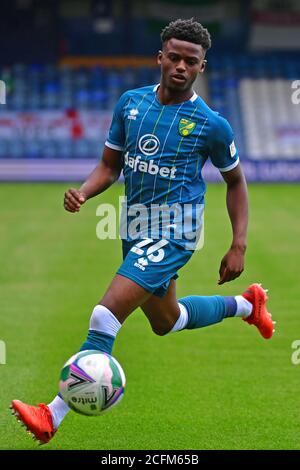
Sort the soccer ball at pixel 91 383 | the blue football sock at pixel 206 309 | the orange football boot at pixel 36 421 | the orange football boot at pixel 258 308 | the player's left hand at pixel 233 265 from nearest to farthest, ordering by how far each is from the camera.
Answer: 1. the soccer ball at pixel 91 383
2. the orange football boot at pixel 36 421
3. the player's left hand at pixel 233 265
4. the blue football sock at pixel 206 309
5. the orange football boot at pixel 258 308

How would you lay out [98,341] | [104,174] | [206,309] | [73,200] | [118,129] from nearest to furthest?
1. [98,341]
2. [73,200]
3. [118,129]
4. [104,174]
5. [206,309]

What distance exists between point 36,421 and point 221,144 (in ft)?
7.42

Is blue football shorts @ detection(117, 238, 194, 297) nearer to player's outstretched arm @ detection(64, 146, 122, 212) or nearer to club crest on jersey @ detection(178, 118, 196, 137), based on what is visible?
player's outstretched arm @ detection(64, 146, 122, 212)

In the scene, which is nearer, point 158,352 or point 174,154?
point 174,154

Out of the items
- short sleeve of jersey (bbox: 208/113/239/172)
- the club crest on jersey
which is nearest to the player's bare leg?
short sleeve of jersey (bbox: 208/113/239/172)

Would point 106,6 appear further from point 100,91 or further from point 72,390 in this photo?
point 72,390

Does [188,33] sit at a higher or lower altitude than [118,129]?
higher

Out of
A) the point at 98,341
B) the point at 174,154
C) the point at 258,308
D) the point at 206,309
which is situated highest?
the point at 174,154

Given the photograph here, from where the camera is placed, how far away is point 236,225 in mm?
7117

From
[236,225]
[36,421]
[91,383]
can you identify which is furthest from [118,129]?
[36,421]

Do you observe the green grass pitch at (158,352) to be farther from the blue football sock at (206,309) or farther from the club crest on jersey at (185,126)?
the club crest on jersey at (185,126)

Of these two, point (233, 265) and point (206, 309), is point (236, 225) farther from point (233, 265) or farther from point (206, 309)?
point (206, 309)

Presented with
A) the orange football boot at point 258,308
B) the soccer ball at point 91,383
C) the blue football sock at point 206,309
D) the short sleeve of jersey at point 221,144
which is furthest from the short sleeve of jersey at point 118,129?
the orange football boot at point 258,308

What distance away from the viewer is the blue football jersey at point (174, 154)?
6.89m
